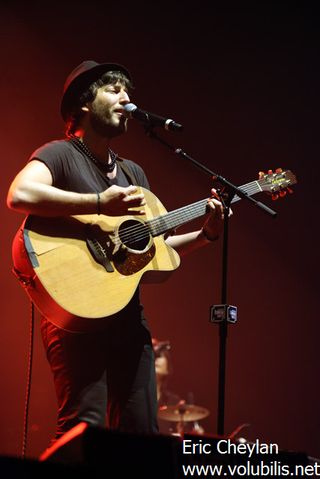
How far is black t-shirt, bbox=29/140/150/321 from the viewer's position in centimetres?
304

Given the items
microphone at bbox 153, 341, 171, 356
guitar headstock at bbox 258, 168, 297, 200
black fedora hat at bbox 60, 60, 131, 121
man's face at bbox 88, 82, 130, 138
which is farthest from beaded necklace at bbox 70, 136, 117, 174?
microphone at bbox 153, 341, 171, 356

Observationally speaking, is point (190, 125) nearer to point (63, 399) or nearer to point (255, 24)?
point (255, 24)

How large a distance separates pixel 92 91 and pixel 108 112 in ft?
0.56

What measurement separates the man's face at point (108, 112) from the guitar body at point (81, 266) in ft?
1.64

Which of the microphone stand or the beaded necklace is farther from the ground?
the beaded necklace

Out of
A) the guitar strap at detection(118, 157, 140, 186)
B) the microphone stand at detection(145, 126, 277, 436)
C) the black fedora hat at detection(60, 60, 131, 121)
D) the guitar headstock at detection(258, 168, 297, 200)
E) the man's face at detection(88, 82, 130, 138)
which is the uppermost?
the black fedora hat at detection(60, 60, 131, 121)

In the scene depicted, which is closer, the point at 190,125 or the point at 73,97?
the point at 73,97

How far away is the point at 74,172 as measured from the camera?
3117mm

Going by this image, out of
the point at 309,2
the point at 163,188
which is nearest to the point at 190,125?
the point at 163,188

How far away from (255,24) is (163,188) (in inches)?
76.4

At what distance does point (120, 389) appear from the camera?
9.64 ft

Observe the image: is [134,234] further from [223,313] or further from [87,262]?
[223,313]

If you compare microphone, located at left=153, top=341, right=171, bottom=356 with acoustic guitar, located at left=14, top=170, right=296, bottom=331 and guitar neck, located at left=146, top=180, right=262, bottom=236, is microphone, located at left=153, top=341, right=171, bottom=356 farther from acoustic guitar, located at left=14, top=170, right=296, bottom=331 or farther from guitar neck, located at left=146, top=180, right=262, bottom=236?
acoustic guitar, located at left=14, top=170, right=296, bottom=331

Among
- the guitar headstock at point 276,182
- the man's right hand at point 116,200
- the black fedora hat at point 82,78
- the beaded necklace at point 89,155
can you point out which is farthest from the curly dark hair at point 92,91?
the guitar headstock at point 276,182
